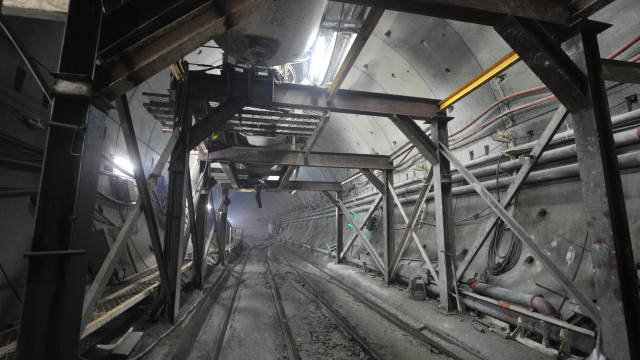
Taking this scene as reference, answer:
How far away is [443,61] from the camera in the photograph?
6.39 metres

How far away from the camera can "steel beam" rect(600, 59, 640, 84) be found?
125 inches

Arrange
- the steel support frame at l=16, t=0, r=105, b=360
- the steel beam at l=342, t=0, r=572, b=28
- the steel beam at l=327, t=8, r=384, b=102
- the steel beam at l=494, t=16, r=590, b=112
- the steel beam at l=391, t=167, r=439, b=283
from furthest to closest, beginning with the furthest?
the steel beam at l=391, t=167, r=439, b=283
the steel beam at l=327, t=8, r=384, b=102
the steel beam at l=494, t=16, r=590, b=112
the steel beam at l=342, t=0, r=572, b=28
the steel support frame at l=16, t=0, r=105, b=360

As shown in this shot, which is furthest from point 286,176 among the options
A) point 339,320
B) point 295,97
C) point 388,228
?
point 339,320

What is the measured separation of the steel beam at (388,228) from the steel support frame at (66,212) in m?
6.28

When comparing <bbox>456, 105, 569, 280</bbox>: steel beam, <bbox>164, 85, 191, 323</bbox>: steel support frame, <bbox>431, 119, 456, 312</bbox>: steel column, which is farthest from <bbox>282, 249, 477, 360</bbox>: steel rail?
<bbox>164, 85, 191, 323</bbox>: steel support frame

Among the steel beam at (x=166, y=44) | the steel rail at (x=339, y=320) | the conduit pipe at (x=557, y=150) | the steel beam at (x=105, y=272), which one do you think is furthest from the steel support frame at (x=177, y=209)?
the conduit pipe at (x=557, y=150)

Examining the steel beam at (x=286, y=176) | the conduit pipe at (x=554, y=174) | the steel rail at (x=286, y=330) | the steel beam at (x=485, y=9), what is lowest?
the steel rail at (x=286, y=330)

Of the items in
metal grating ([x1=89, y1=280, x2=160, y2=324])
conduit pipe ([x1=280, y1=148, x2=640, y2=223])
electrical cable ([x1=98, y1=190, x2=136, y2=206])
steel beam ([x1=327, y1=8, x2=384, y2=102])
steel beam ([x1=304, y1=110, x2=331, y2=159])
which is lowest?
metal grating ([x1=89, y1=280, x2=160, y2=324])

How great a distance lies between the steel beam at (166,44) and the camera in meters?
2.19

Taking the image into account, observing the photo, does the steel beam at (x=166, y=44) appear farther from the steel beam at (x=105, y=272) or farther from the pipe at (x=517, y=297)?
the pipe at (x=517, y=297)

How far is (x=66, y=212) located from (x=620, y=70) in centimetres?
544

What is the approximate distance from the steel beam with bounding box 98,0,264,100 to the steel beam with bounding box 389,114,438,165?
358 cm

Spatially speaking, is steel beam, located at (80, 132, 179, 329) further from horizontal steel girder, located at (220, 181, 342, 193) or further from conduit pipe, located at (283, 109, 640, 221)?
horizontal steel girder, located at (220, 181, 342, 193)

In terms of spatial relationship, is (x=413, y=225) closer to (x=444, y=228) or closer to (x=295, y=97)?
(x=444, y=228)
